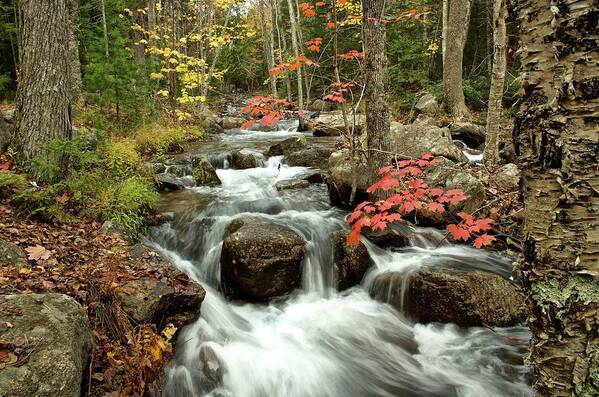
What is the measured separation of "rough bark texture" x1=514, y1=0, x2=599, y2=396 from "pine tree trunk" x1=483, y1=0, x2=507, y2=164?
707cm

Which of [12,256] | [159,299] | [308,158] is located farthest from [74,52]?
[159,299]

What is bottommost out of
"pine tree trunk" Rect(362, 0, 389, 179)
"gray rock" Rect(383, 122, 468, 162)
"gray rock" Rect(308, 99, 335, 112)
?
"gray rock" Rect(383, 122, 468, 162)

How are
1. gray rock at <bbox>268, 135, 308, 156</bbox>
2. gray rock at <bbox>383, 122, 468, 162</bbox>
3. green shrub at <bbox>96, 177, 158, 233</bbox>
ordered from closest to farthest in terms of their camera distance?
green shrub at <bbox>96, 177, 158, 233</bbox>, gray rock at <bbox>383, 122, 468, 162</bbox>, gray rock at <bbox>268, 135, 308, 156</bbox>

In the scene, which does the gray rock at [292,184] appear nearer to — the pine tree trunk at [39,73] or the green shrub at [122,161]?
the green shrub at [122,161]

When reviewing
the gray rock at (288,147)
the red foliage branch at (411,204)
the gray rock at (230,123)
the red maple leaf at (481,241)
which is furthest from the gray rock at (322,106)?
the red maple leaf at (481,241)

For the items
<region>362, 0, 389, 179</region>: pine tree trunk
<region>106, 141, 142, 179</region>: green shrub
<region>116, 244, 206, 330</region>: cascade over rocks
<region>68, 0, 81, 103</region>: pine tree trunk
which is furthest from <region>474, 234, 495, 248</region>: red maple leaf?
<region>68, 0, 81, 103</region>: pine tree trunk

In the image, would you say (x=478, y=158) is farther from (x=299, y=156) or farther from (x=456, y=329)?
(x=456, y=329)

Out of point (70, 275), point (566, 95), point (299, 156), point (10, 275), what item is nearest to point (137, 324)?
point (70, 275)

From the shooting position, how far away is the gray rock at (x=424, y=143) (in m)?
8.93

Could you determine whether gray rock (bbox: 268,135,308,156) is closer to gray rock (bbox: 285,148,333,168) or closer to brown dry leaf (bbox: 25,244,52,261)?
gray rock (bbox: 285,148,333,168)

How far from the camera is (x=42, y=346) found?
2.84 metres

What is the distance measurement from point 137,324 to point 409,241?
4666mm

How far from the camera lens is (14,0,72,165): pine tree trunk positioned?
5.83m

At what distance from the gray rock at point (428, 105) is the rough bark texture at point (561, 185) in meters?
14.2
